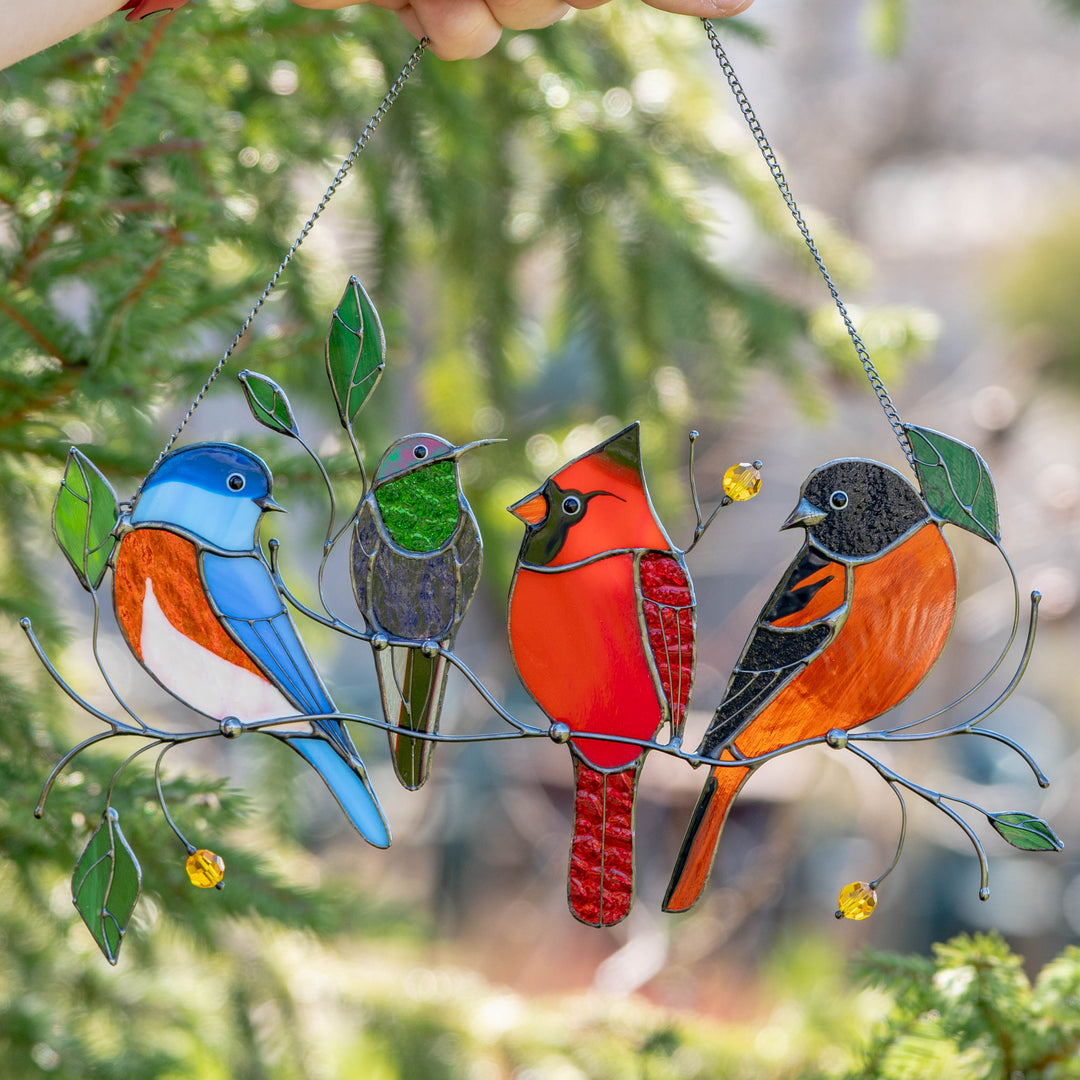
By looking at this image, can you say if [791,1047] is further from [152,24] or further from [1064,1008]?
[152,24]

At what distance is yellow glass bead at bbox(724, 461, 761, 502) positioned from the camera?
0.49 meters

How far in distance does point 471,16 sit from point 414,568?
32 cm

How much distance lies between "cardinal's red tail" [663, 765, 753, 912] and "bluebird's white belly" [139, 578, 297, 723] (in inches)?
8.6

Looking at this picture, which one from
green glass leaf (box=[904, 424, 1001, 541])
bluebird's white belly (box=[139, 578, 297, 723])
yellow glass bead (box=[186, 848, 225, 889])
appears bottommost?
yellow glass bead (box=[186, 848, 225, 889])

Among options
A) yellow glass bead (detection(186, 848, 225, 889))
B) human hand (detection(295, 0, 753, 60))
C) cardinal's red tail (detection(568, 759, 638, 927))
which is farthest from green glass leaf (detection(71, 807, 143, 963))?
human hand (detection(295, 0, 753, 60))

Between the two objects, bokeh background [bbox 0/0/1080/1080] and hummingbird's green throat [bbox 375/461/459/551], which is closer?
hummingbird's green throat [bbox 375/461/459/551]

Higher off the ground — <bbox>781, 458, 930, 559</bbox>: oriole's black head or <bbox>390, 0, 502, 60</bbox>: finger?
<bbox>390, 0, 502, 60</bbox>: finger

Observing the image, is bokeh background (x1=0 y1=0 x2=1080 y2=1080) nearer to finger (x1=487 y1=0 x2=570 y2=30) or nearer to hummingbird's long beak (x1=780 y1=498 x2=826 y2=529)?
finger (x1=487 y1=0 x2=570 y2=30)

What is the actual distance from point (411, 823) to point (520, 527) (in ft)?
4.95

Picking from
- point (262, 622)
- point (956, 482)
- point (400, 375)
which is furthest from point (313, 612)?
point (400, 375)

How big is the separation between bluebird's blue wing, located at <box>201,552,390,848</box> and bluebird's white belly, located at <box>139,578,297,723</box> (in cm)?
1

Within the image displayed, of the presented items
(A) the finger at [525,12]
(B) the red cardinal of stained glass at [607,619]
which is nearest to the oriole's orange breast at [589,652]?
(B) the red cardinal of stained glass at [607,619]

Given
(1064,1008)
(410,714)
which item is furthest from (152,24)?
(1064,1008)

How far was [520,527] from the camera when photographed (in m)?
1.09
